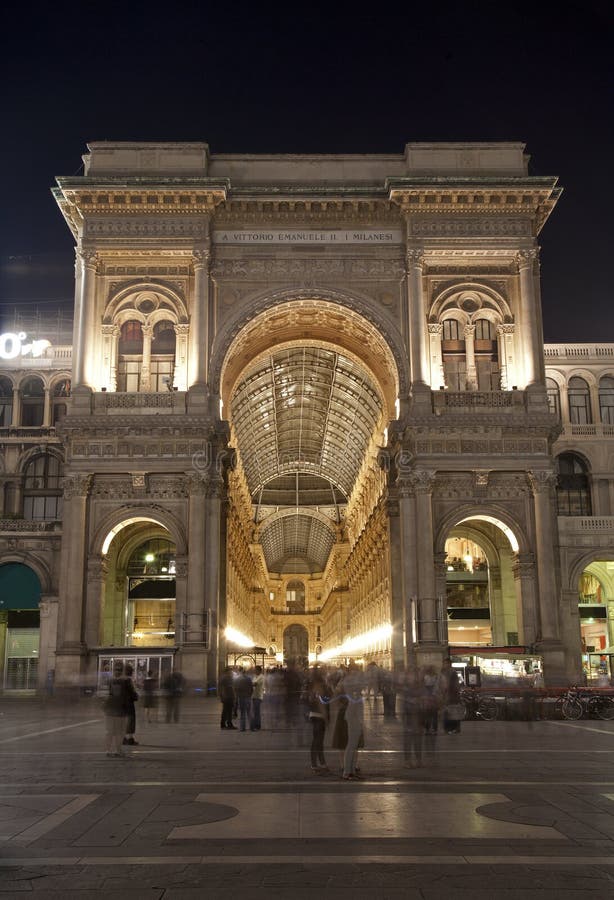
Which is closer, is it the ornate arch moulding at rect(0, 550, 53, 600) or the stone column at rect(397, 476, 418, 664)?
the stone column at rect(397, 476, 418, 664)

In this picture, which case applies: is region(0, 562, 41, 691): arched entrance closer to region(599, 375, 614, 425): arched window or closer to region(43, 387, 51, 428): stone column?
region(43, 387, 51, 428): stone column

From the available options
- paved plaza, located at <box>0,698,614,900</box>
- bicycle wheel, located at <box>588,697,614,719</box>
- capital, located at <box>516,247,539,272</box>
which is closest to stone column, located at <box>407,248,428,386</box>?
capital, located at <box>516,247,539,272</box>

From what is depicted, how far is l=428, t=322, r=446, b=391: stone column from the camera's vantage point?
47156 mm

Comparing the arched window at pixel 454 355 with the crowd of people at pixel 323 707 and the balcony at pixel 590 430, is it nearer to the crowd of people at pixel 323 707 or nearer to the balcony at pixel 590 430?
the balcony at pixel 590 430

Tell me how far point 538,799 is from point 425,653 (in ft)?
94.4

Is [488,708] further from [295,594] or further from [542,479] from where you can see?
[295,594]

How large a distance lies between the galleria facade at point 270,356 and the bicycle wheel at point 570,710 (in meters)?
5.54

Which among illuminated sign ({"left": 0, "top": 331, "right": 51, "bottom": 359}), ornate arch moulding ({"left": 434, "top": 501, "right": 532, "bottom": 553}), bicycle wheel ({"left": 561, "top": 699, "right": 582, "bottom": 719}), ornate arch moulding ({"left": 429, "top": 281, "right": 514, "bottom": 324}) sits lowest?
bicycle wheel ({"left": 561, "top": 699, "right": 582, "bottom": 719})

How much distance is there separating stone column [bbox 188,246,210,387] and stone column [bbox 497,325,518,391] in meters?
14.5

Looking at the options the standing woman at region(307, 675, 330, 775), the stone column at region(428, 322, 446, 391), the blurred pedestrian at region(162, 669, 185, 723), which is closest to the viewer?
the standing woman at region(307, 675, 330, 775)

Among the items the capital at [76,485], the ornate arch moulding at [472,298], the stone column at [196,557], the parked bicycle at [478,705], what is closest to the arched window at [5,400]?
the capital at [76,485]

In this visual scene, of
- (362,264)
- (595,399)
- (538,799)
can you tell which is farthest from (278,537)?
(538,799)

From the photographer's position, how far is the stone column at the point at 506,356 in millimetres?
47156

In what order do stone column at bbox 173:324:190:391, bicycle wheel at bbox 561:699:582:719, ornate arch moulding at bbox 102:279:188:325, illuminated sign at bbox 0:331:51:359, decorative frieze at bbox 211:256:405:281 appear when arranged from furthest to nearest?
illuminated sign at bbox 0:331:51:359
decorative frieze at bbox 211:256:405:281
ornate arch moulding at bbox 102:279:188:325
stone column at bbox 173:324:190:391
bicycle wheel at bbox 561:699:582:719
